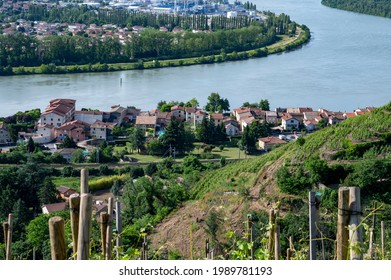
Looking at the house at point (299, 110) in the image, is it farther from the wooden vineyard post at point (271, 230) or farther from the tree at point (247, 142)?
the wooden vineyard post at point (271, 230)

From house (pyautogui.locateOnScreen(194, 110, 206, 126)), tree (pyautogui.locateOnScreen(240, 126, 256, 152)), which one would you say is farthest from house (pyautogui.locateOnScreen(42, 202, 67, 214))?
house (pyautogui.locateOnScreen(194, 110, 206, 126))

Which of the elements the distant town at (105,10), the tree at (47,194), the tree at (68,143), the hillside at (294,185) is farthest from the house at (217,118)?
the distant town at (105,10)

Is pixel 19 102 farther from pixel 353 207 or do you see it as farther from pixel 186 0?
pixel 186 0

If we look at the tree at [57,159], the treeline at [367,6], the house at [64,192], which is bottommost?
the tree at [57,159]

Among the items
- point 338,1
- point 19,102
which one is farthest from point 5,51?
point 338,1

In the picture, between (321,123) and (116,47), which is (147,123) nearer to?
(321,123)

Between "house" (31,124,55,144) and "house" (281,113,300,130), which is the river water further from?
"house" (31,124,55,144)
